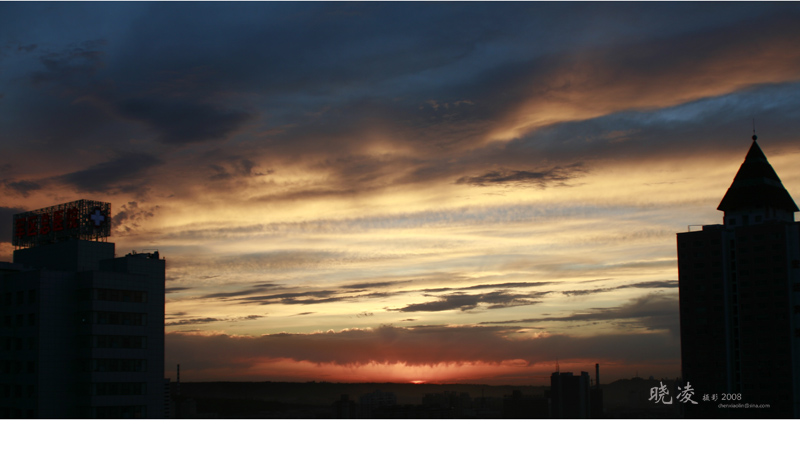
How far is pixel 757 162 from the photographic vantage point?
161 meters

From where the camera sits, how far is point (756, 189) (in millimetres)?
157125

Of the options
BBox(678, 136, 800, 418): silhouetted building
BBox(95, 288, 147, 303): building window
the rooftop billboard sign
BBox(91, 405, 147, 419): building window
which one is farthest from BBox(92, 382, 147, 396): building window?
BBox(678, 136, 800, 418): silhouetted building

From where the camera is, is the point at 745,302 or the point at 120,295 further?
the point at 745,302

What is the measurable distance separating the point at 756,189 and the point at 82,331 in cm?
13842

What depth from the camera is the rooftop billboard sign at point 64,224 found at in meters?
Result: 102

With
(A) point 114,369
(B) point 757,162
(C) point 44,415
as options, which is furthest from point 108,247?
(B) point 757,162

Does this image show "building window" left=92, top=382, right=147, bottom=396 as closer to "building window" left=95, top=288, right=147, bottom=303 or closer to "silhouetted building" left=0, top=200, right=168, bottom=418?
"silhouetted building" left=0, top=200, right=168, bottom=418

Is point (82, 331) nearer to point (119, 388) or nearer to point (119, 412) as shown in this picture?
point (119, 388)

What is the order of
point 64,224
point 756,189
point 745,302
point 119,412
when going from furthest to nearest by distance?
point 756,189
point 745,302
point 64,224
point 119,412

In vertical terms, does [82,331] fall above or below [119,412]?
above

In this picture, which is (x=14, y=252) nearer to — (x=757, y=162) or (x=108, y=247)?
(x=108, y=247)

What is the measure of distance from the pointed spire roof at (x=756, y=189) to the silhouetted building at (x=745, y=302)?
8.0 inches

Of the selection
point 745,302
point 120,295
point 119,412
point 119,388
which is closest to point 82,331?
point 120,295

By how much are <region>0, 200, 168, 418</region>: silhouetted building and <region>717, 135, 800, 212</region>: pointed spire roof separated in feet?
404
